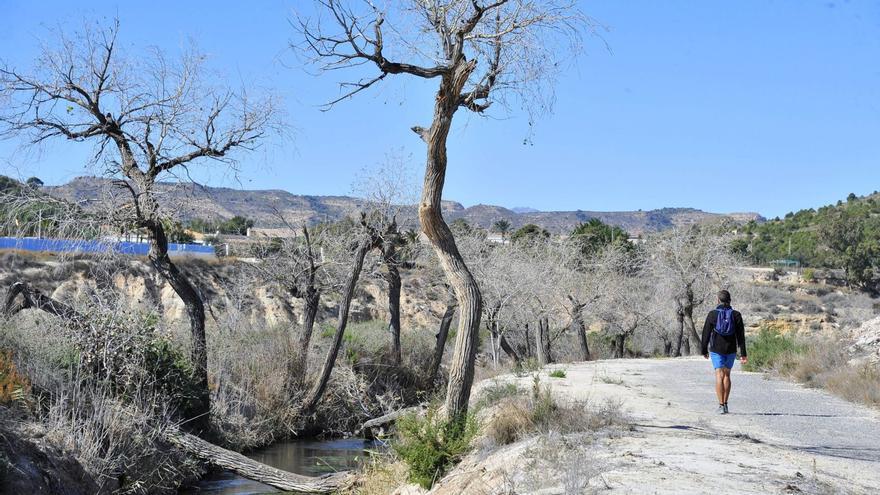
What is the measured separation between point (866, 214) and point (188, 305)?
7987 centimetres

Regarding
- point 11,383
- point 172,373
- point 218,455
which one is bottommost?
point 218,455

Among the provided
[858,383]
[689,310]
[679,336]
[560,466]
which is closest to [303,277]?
[858,383]

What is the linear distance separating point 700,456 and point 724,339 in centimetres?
477

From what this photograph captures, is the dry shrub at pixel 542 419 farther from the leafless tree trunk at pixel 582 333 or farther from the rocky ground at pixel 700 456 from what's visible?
the leafless tree trunk at pixel 582 333

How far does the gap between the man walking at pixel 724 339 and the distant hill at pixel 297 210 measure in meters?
12.1

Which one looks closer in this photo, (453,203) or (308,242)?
(308,242)

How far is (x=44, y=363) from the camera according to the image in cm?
1623

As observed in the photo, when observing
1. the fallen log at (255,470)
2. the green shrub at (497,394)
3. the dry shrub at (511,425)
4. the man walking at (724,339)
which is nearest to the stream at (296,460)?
the fallen log at (255,470)

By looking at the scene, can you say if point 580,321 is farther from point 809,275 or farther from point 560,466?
point 809,275

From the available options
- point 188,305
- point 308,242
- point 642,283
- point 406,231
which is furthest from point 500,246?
point 188,305

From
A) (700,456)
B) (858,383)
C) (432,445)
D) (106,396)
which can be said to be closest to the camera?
(700,456)

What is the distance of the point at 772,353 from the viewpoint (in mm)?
25094

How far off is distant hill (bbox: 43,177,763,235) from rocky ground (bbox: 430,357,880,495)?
1075 cm

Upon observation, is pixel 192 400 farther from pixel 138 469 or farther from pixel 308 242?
pixel 308 242
